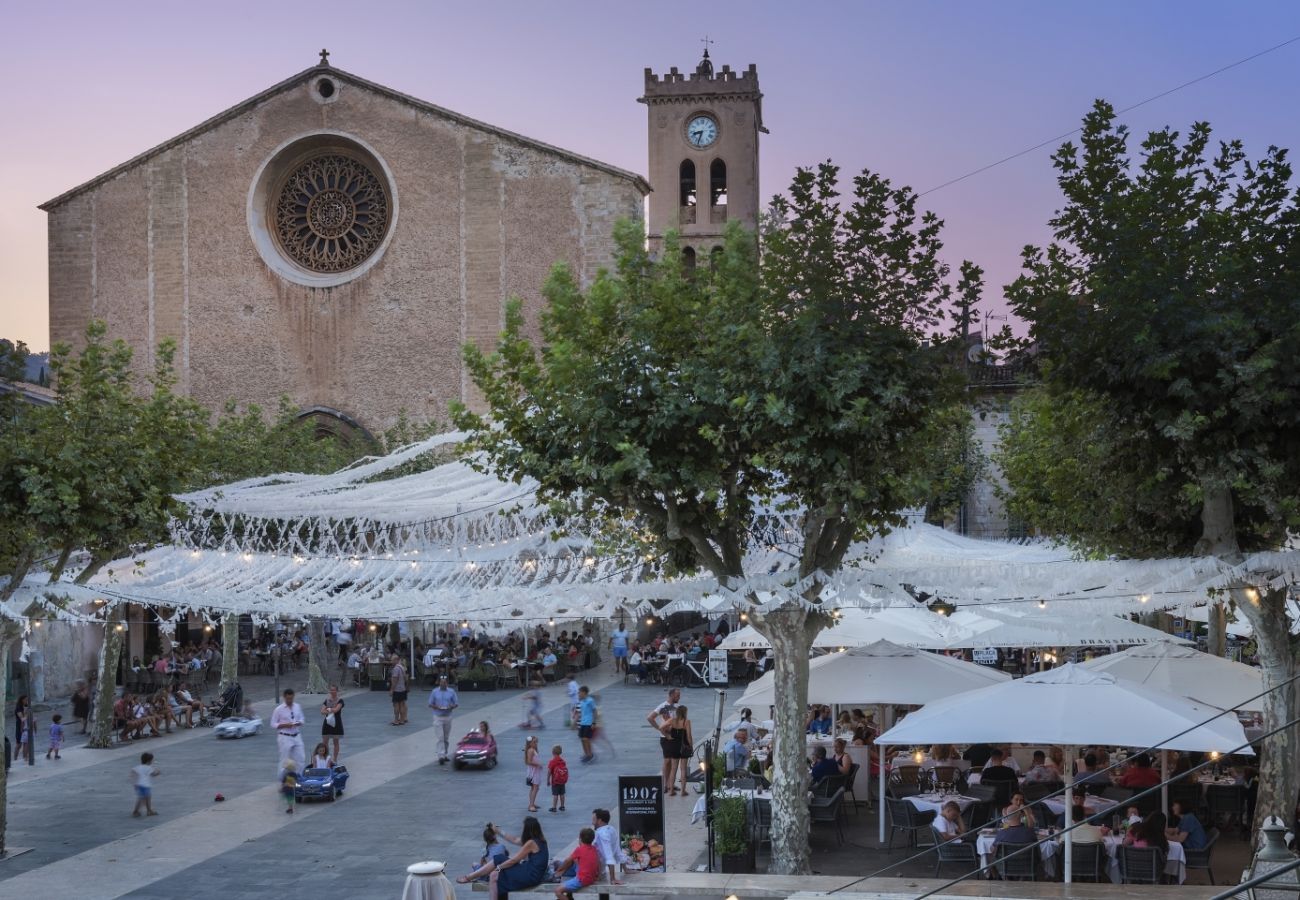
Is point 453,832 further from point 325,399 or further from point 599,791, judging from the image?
point 325,399

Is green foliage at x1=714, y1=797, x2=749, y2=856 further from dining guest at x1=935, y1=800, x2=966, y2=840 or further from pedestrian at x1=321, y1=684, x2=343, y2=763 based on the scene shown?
pedestrian at x1=321, y1=684, x2=343, y2=763

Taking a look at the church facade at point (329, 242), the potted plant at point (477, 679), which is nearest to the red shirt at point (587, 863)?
the potted plant at point (477, 679)

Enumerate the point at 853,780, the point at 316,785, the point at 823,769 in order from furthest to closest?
1. the point at 316,785
2. the point at 853,780
3. the point at 823,769

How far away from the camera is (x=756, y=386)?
39.0 feet

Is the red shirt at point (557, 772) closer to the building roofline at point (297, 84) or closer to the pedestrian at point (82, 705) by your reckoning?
the pedestrian at point (82, 705)

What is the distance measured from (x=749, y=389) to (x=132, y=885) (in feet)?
25.6

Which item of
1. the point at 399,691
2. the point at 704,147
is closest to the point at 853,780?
the point at 399,691

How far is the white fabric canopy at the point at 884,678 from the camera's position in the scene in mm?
16156

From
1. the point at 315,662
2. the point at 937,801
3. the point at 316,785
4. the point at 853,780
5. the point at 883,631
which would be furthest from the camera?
the point at 315,662

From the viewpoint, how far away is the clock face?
55.3m

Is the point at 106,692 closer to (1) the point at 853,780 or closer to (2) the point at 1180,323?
(1) the point at 853,780

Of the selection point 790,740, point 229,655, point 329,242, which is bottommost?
point 229,655

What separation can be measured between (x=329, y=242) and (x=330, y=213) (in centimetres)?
84

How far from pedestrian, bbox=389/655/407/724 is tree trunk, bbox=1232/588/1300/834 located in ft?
53.4
